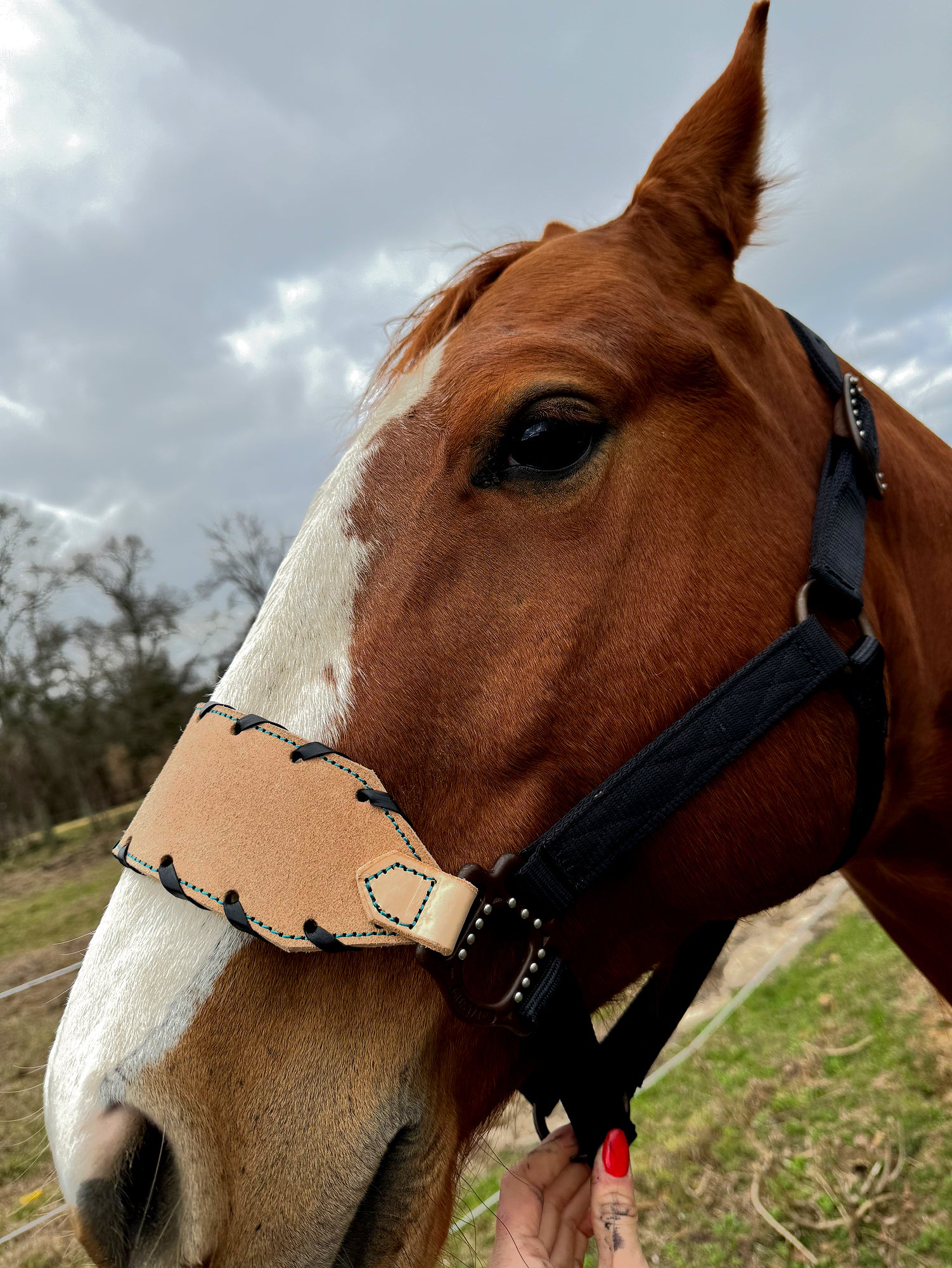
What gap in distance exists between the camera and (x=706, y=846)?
50.1 inches

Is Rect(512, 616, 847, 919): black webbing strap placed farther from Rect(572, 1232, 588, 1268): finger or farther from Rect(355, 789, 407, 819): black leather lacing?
Rect(572, 1232, 588, 1268): finger

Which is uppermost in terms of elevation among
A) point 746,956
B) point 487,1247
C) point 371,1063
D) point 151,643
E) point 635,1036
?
point 151,643

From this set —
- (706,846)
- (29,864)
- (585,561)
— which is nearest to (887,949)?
(706,846)

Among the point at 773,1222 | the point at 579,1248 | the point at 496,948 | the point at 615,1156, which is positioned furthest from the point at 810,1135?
the point at 496,948

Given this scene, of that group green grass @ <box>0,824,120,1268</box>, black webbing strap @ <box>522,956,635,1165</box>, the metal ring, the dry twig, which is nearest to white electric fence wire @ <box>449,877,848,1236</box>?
the dry twig

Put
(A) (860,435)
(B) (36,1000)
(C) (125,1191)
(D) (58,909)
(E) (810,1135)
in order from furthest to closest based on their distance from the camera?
(D) (58,909)
(B) (36,1000)
(E) (810,1135)
(A) (860,435)
(C) (125,1191)

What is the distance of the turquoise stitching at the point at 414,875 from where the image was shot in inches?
42.7

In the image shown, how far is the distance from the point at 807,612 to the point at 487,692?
0.62 metres

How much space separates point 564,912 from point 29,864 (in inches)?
454

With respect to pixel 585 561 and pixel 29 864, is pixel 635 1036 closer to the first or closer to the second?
pixel 585 561

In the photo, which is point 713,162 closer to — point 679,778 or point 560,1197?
point 679,778

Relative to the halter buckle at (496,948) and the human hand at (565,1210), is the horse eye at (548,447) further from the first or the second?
the human hand at (565,1210)

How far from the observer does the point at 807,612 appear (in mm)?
1323

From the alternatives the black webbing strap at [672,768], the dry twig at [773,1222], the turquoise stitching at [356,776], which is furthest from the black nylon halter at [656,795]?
the dry twig at [773,1222]
